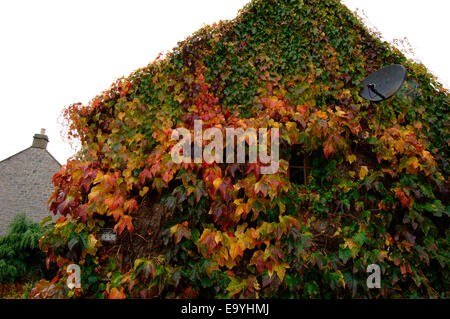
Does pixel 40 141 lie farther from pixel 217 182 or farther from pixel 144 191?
pixel 217 182

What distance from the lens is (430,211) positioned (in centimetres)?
322

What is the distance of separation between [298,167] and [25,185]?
12289 mm

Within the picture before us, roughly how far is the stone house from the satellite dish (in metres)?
12.7

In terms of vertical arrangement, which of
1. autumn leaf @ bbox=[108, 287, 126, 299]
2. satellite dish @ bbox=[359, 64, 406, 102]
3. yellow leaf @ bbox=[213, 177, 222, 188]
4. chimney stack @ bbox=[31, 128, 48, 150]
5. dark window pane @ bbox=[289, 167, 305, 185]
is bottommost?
autumn leaf @ bbox=[108, 287, 126, 299]

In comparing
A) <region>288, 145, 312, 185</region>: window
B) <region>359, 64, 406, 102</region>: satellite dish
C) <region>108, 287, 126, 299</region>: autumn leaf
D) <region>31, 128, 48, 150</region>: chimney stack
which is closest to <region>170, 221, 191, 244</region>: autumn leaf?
<region>108, 287, 126, 299</region>: autumn leaf

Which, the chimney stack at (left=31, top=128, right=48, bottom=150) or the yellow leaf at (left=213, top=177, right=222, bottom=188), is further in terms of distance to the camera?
the chimney stack at (left=31, top=128, right=48, bottom=150)

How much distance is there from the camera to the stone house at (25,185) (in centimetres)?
1097

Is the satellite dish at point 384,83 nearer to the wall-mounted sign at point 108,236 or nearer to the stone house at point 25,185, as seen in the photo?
the wall-mounted sign at point 108,236

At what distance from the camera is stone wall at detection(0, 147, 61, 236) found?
10961 millimetres

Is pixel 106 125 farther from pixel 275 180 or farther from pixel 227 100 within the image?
pixel 275 180

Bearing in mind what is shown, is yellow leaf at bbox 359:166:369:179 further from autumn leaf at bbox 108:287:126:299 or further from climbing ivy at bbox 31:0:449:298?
autumn leaf at bbox 108:287:126:299

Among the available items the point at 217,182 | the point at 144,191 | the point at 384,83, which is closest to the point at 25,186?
the point at 144,191

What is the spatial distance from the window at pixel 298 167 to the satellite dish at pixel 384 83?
1.17 meters

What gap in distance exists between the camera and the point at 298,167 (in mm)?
3666
